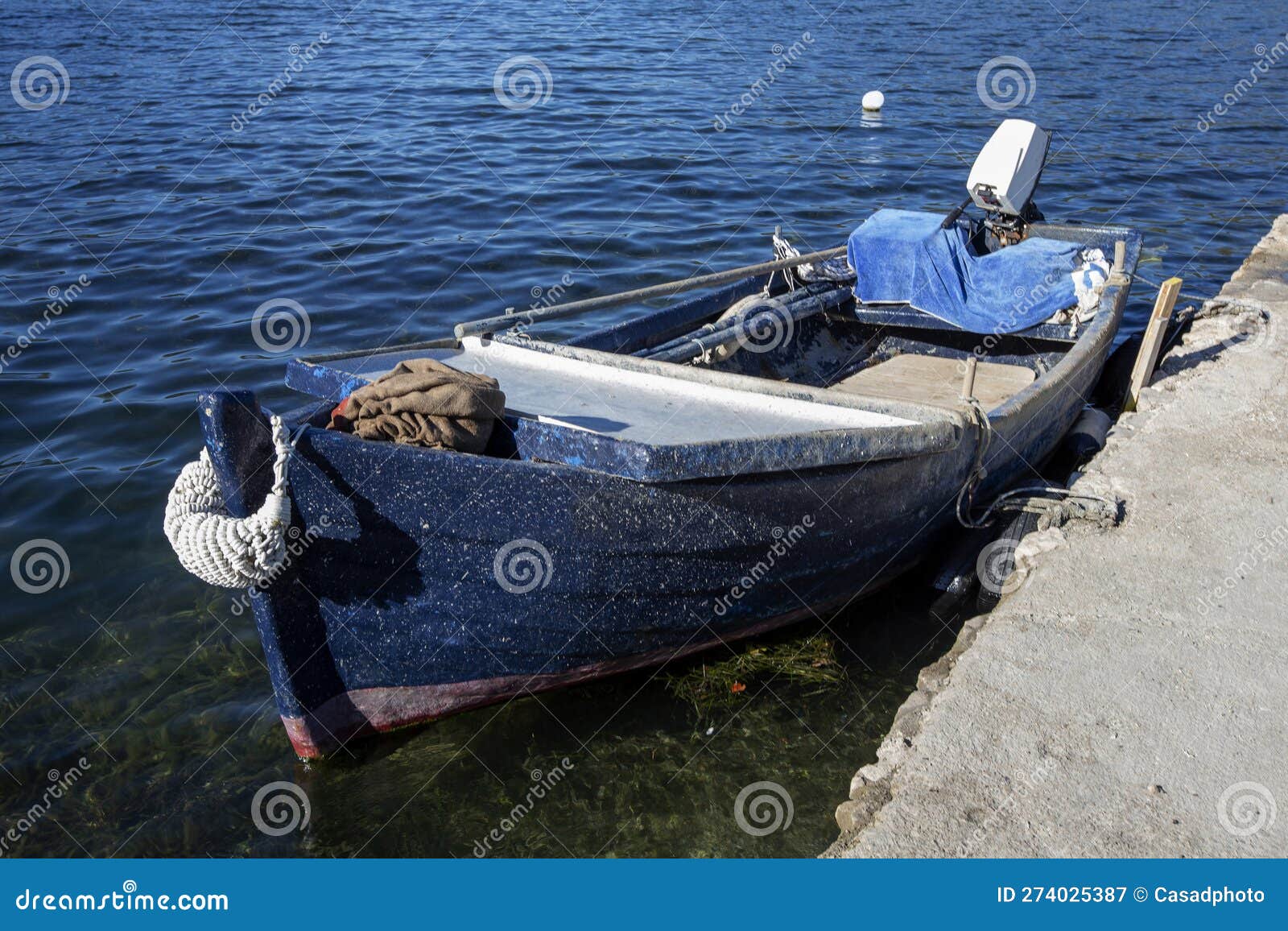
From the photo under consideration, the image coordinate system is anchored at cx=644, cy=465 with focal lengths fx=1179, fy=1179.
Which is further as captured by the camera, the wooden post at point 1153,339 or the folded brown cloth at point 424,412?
the wooden post at point 1153,339

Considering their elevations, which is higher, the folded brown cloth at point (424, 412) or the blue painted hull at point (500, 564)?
the folded brown cloth at point (424, 412)

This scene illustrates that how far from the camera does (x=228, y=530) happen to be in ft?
13.8

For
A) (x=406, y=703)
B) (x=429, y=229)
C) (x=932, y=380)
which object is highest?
(x=406, y=703)

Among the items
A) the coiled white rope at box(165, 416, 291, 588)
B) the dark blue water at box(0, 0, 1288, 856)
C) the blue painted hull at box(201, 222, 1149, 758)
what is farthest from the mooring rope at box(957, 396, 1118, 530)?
the coiled white rope at box(165, 416, 291, 588)

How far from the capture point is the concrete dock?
12.3ft

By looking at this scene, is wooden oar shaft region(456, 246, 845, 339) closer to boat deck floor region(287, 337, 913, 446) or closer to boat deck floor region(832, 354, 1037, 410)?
boat deck floor region(287, 337, 913, 446)

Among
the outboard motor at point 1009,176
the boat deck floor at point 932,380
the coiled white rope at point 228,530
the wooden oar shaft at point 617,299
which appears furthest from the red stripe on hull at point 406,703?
the outboard motor at point 1009,176

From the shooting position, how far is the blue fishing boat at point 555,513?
14.2 feet

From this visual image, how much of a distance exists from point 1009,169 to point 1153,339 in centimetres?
186

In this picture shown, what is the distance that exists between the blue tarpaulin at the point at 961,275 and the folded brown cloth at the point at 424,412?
162 inches

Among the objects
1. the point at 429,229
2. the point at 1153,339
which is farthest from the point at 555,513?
the point at 429,229

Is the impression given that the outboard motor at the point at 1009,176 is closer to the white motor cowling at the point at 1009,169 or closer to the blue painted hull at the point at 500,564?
the white motor cowling at the point at 1009,169

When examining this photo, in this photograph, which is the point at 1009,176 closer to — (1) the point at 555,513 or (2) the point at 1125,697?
(2) the point at 1125,697

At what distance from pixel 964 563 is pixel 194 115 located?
1198 cm
